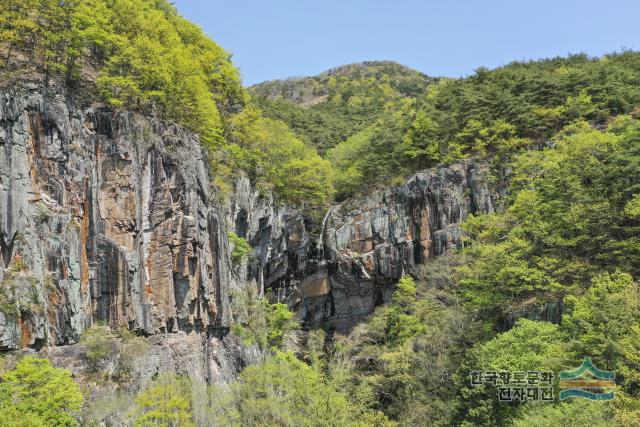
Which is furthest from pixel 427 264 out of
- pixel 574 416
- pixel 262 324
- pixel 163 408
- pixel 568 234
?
pixel 163 408

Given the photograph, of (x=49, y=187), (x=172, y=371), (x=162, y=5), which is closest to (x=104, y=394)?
(x=172, y=371)

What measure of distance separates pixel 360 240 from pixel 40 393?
3023 cm

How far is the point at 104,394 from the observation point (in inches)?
825

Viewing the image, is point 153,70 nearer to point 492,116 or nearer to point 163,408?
point 163,408

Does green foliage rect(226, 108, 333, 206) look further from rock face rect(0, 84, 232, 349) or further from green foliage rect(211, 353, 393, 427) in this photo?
green foliage rect(211, 353, 393, 427)

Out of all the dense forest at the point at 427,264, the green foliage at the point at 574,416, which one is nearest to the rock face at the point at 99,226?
the dense forest at the point at 427,264

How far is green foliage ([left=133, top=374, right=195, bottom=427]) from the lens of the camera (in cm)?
1853

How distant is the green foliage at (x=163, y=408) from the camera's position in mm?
18531

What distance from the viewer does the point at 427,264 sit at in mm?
40500

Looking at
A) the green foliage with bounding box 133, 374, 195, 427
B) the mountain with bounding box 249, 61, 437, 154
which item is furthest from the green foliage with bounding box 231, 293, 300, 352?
the mountain with bounding box 249, 61, 437, 154

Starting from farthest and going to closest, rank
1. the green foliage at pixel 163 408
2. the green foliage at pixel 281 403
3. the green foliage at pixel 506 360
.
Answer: the green foliage at pixel 281 403
the green foliage at pixel 506 360
the green foliage at pixel 163 408

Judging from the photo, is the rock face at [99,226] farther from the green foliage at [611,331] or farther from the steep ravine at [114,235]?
the green foliage at [611,331]

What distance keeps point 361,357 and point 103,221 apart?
2060cm

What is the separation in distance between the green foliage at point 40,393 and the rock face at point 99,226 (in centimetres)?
212
